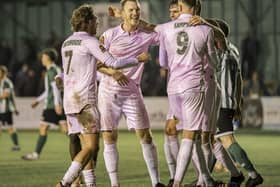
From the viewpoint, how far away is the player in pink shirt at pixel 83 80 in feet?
38.9

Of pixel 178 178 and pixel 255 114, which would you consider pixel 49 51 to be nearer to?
pixel 178 178

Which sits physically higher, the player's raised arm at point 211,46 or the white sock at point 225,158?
the player's raised arm at point 211,46

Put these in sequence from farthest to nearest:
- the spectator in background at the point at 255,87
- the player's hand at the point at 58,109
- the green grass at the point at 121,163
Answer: the spectator in background at the point at 255,87 → the player's hand at the point at 58,109 → the green grass at the point at 121,163

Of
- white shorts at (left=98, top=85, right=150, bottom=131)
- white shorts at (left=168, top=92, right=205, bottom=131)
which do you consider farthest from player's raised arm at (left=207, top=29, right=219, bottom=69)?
white shorts at (left=98, top=85, right=150, bottom=131)

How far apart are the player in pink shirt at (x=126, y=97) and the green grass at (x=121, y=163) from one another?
1248mm

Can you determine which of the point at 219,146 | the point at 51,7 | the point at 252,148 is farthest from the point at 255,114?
the point at 219,146

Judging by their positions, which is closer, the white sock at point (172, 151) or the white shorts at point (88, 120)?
the white shorts at point (88, 120)

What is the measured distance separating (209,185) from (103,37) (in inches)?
92.4

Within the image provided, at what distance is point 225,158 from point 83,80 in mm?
2299

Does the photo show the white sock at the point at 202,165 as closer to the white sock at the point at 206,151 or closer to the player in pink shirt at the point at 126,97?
the white sock at the point at 206,151

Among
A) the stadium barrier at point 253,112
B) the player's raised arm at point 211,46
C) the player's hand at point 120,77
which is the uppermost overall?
the player's raised arm at point 211,46

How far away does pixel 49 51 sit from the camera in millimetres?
19469

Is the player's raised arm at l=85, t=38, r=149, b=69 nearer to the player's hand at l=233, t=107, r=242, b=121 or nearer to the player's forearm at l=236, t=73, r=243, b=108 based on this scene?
the player's forearm at l=236, t=73, r=243, b=108

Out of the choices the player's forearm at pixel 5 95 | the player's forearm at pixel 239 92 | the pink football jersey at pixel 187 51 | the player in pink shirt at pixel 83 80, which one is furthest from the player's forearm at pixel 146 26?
the player's forearm at pixel 5 95
